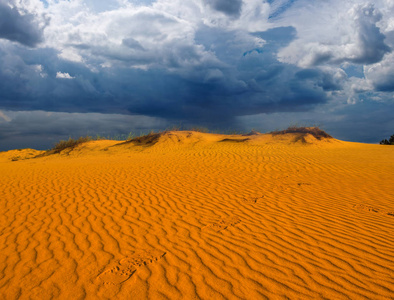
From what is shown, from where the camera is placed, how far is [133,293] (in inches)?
121

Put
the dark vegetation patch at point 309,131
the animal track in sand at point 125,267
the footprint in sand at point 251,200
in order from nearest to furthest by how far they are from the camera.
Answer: the animal track in sand at point 125,267
the footprint in sand at point 251,200
the dark vegetation patch at point 309,131

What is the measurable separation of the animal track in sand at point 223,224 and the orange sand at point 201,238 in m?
0.02

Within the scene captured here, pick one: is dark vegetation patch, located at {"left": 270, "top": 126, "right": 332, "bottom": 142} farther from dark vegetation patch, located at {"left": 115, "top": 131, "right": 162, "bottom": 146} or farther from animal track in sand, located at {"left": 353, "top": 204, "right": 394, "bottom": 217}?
animal track in sand, located at {"left": 353, "top": 204, "right": 394, "bottom": 217}

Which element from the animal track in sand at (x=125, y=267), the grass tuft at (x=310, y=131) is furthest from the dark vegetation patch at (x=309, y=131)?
the animal track in sand at (x=125, y=267)

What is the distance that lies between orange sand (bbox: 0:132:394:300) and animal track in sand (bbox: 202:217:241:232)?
0.02 meters

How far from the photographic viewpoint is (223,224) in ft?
17.1

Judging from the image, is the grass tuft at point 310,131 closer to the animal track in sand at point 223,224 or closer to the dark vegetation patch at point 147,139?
the dark vegetation patch at point 147,139

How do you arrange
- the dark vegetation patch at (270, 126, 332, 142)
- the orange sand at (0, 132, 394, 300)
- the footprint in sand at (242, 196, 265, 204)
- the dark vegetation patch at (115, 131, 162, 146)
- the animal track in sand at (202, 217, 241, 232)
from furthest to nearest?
the dark vegetation patch at (115, 131, 162, 146) → the dark vegetation patch at (270, 126, 332, 142) → the footprint in sand at (242, 196, 265, 204) → the animal track in sand at (202, 217, 241, 232) → the orange sand at (0, 132, 394, 300)

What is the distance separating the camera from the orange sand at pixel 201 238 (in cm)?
320

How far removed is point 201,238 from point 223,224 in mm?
832

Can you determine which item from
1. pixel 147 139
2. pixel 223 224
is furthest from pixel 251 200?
pixel 147 139

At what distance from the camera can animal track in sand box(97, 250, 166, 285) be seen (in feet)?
11.0

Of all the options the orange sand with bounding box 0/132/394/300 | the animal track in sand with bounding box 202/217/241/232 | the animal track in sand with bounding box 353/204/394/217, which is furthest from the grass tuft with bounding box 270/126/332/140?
the animal track in sand with bounding box 202/217/241/232

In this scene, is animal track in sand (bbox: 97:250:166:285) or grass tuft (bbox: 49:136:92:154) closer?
animal track in sand (bbox: 97:250:166:285)
